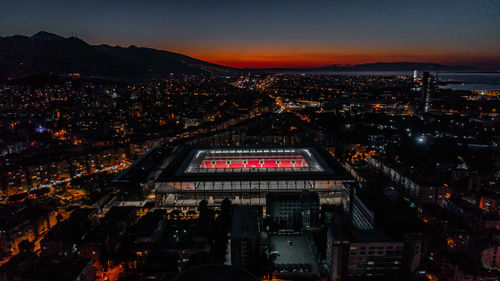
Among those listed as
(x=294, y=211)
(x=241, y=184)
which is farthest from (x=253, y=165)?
(x=294, y=211)

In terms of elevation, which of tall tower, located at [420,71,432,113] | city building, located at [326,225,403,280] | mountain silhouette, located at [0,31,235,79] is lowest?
city building, located at [326,225,403,280]

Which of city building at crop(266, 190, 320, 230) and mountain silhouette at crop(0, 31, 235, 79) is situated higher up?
mountain silhouette at crop(0, 31, 235, 79)

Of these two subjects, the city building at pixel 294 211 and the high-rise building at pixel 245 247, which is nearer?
the high-rise building at pixel 245 247

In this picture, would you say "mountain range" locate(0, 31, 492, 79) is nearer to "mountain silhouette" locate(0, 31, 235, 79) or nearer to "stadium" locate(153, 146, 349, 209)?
"mountain silhouette" locate(0, 31, 235, 79)

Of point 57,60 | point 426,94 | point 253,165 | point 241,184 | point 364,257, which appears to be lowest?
point 364,257

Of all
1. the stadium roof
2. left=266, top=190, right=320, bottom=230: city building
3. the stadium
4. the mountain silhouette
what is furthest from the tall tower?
the mountain silhouette

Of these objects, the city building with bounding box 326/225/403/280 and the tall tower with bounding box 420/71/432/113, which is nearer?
the city building with bounding box 326/225/403/280

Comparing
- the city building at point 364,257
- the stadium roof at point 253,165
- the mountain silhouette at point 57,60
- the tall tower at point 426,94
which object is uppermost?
the mountain silhouette at point 57,60

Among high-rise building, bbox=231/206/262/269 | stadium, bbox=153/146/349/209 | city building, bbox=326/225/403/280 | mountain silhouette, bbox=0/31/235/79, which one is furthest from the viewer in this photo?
mountain silhouette, bbox=0/31/235/79

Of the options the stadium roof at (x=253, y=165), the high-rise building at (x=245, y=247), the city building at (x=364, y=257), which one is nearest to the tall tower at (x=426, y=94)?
the stadium roof at (x=253, y=165)

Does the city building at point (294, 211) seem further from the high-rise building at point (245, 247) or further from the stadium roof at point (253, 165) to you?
the high-rise building at point (245, 247)

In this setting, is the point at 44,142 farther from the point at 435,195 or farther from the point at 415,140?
the point at 415,140

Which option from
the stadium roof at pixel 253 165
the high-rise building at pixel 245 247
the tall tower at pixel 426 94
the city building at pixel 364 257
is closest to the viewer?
the city building at pixel 364 257

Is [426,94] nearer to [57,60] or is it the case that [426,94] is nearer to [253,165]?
[253,165]
